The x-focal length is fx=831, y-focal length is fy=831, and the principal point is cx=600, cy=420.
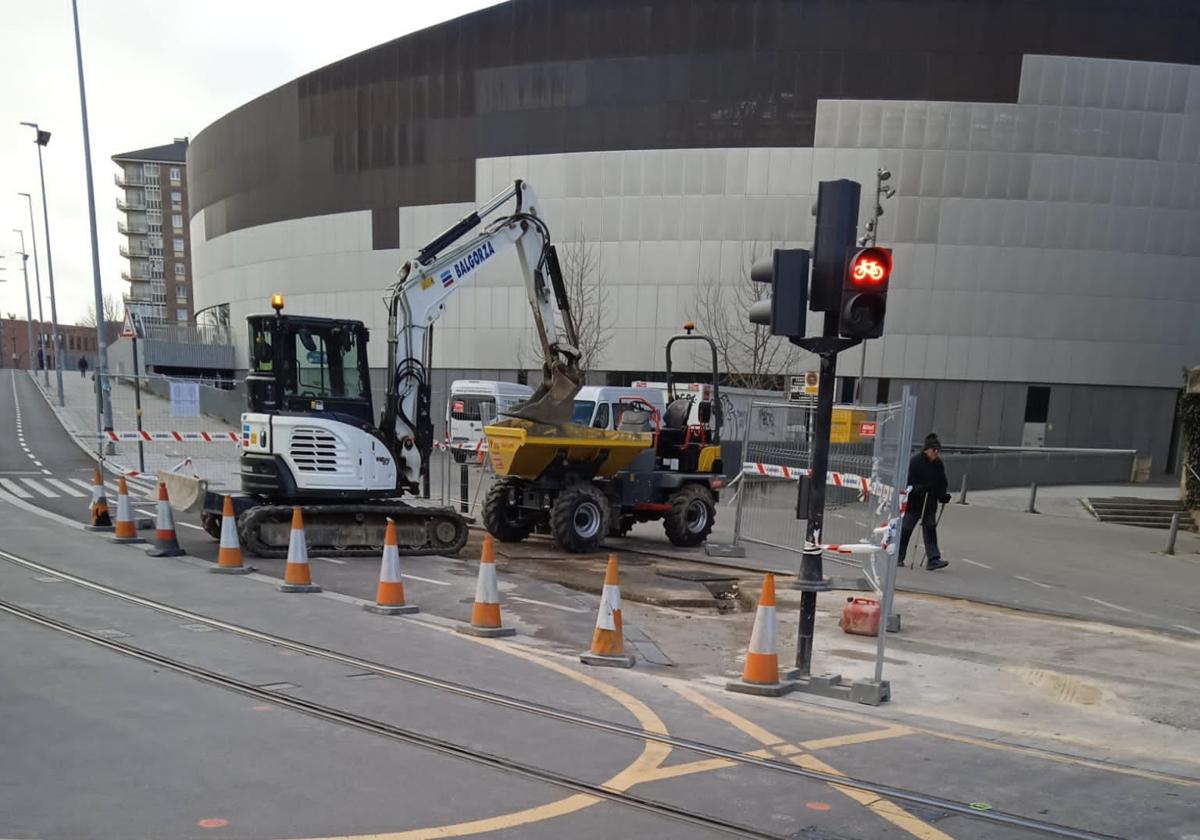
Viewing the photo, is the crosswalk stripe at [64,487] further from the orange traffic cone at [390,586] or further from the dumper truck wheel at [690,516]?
the dumper truck wheel at [690,516]

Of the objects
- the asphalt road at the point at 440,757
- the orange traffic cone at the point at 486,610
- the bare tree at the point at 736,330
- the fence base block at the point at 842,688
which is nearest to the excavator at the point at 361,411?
the asphalt road at the point at 440,757

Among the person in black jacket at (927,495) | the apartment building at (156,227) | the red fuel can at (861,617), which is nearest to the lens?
the red fuel can at (861,617)

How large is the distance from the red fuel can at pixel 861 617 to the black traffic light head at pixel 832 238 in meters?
3.93

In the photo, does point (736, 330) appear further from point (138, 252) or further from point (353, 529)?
point (138, 252)

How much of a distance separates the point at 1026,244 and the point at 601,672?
3369 centimetres

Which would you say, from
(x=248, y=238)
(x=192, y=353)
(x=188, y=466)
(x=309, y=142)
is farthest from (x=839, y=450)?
(x=192, y=353)

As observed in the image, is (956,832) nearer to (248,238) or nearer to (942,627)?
(942,627)

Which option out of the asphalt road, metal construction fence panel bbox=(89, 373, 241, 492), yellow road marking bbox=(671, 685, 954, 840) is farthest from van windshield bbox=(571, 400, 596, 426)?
yellow road marking bbox=(671, 685, 954, 840)

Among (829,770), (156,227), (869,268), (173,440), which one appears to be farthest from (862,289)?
(156,227)

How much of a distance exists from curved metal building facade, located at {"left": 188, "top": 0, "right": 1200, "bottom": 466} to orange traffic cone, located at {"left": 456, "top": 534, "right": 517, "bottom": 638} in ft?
93.1

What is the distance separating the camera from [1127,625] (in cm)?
1010

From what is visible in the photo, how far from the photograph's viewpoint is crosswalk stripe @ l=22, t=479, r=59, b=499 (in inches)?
720

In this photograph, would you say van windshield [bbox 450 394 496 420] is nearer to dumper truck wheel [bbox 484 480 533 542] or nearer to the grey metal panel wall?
dumper truck wheel [bbox 484 480 533 542]

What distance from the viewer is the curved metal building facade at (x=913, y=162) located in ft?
109
